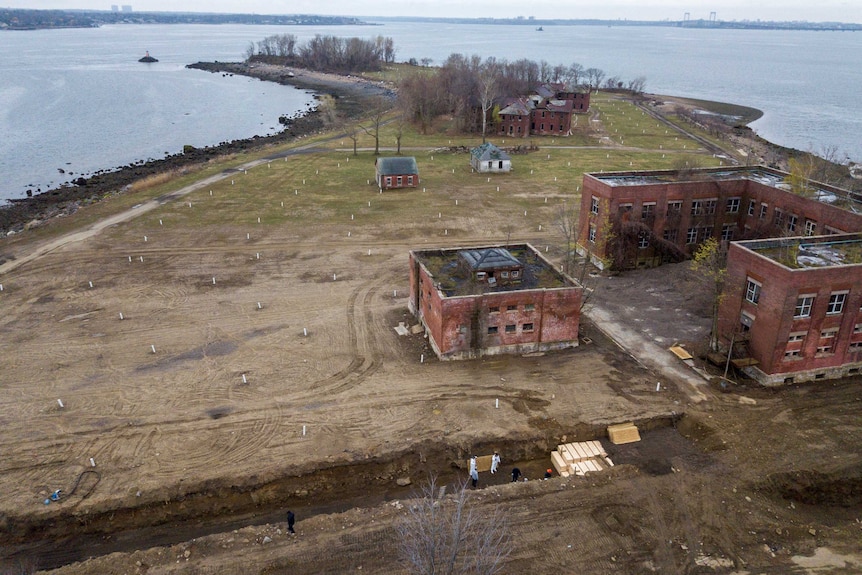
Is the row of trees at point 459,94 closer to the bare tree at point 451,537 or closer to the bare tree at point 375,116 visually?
the bare tree at point 375,116

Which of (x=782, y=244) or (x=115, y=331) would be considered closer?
(x=782, y=244)

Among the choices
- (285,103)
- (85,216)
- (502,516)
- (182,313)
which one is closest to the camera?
(502,516)

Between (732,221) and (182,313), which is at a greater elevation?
(732,221)

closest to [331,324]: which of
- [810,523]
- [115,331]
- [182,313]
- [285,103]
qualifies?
[182,313]

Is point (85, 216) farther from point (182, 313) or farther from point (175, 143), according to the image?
point (175, 143)

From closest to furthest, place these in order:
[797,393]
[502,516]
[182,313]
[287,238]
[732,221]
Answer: [502,516], [797,393], [182,313], [732,221], [287,238]

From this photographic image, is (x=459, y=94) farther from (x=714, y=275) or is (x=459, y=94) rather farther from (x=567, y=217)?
(x=714, y=275)
